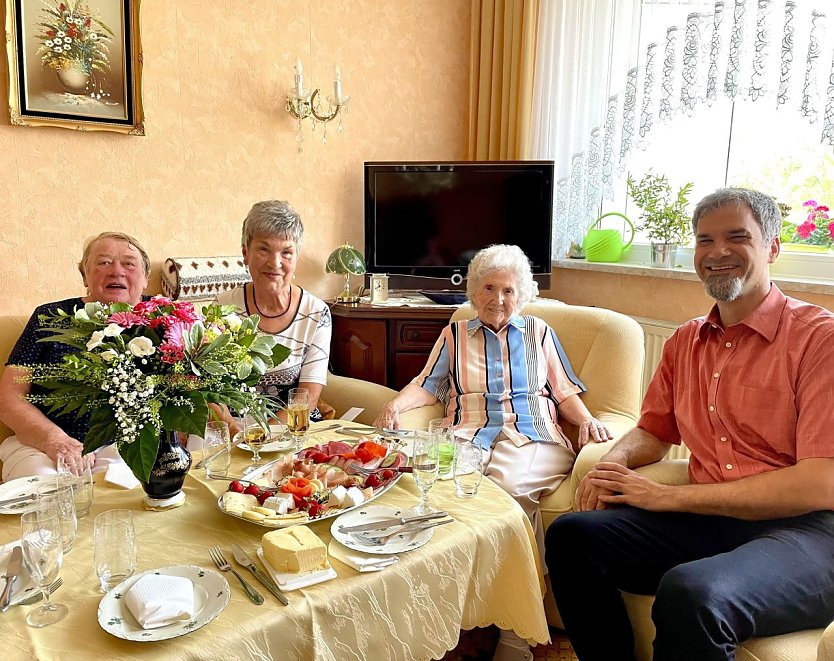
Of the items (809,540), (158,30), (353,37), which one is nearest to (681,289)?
(809,540)

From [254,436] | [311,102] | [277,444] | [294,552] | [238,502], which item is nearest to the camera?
[294,552]

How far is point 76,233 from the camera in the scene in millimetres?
2713

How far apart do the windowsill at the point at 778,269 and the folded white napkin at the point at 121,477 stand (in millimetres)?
2351

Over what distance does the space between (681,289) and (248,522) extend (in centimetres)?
238

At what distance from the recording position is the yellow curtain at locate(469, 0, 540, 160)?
3484mm

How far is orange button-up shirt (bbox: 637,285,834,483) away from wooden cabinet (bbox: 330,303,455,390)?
145 cm

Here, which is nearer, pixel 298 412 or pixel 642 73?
pixel 298 412

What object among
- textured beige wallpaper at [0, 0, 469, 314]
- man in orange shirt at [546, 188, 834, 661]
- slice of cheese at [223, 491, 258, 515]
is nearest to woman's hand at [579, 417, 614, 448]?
man in orange shirt at [546, 188, 834, 661]

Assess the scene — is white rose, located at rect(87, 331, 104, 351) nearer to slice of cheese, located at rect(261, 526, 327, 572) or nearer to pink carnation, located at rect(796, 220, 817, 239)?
slice of cheese, located at rect(261, 526, 327, 572)

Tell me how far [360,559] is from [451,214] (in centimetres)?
251

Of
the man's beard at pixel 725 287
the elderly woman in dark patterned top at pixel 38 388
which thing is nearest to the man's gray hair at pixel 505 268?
the man's beard at pixel 725 287

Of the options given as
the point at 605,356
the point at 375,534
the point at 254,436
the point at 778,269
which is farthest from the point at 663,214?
the point at 375,534

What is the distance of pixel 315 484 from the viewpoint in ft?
4.50

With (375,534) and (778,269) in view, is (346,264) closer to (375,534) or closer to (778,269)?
(778,269)
